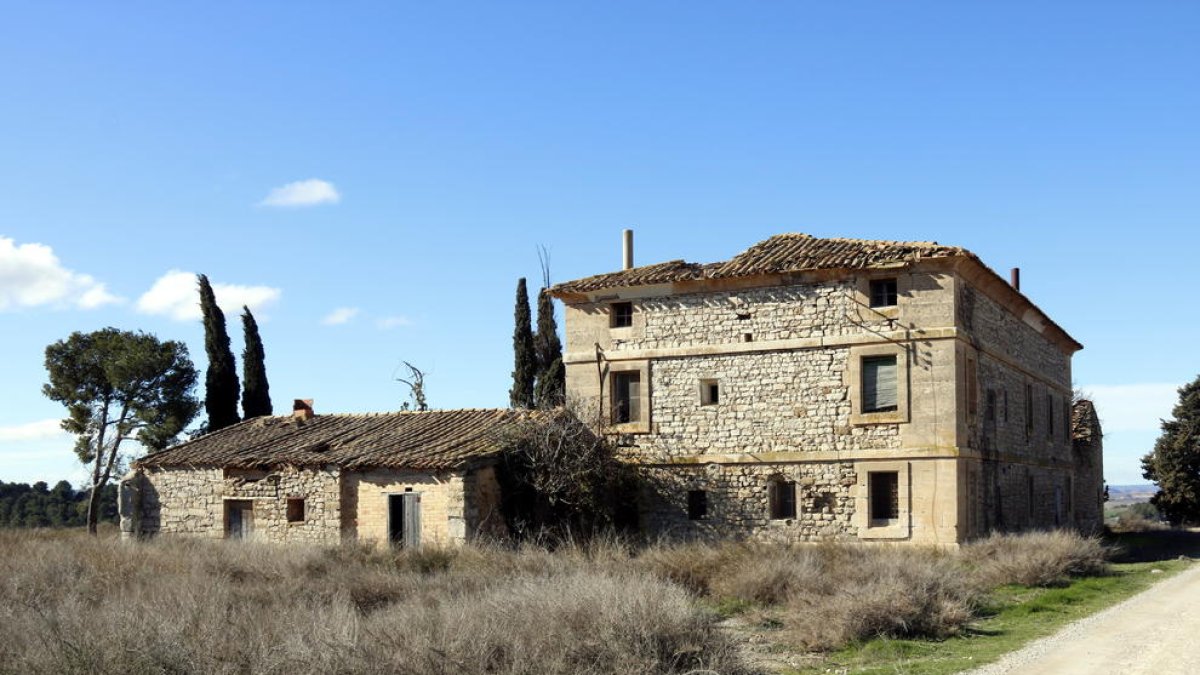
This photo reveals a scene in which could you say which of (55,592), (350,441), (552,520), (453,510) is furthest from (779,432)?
(55,592)

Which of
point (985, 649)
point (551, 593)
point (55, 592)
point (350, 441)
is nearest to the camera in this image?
point (551, 593)

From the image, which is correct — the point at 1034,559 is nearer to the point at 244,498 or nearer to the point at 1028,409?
the point at 1028,409

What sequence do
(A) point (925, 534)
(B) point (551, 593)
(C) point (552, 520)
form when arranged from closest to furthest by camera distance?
(B) point (551, 593) < (A) point (925, 534) < (C) point (552, 520)

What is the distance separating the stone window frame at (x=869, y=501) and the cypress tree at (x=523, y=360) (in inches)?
616

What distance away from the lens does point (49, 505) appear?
145 ft

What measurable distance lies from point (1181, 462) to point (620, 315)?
24.8 metres

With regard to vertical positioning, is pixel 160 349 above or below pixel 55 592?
above

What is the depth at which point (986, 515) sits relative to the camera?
23000 millimetres

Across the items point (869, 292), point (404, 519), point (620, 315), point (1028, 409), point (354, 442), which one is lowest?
point (404, 519)

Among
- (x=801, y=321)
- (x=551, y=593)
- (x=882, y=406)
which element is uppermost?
(x=801, y=321)

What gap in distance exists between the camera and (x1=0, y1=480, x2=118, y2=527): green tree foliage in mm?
41406

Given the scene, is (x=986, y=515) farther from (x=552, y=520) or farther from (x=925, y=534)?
(x=552, y=520)

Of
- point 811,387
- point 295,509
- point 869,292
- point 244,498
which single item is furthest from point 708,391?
point 244,498

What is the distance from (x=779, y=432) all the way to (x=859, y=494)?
2028 mm
